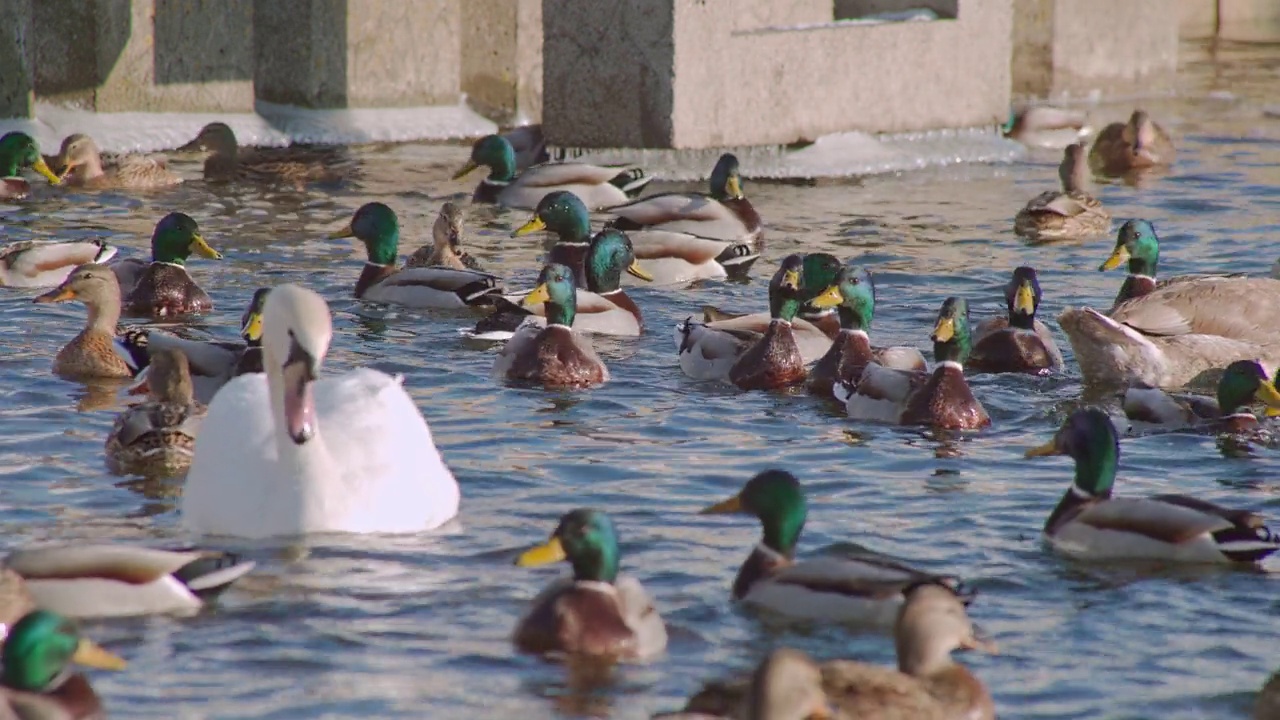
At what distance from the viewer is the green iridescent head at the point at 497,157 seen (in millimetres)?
16797

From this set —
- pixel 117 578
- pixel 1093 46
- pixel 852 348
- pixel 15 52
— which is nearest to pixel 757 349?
pixel 852 348

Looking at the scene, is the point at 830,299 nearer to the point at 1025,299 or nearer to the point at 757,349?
the point at 757,349

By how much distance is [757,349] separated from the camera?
34.7ft

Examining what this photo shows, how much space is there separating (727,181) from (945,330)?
18.3ft

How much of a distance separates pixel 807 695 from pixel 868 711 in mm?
372

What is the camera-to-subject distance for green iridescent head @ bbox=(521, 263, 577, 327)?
10852 mm

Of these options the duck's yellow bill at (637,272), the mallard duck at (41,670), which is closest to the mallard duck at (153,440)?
the mallard duck at (41,670)

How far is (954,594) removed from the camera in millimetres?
6281

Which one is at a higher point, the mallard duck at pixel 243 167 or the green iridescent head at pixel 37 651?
the mallard duck at pixel 243 167

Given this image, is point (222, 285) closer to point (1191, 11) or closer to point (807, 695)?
point (807, 695)

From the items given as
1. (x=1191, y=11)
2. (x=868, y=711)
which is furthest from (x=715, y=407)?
(x=1191, y=11)

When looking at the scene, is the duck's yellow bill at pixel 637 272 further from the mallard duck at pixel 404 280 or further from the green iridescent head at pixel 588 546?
the green iridescent head at pixel 588 546

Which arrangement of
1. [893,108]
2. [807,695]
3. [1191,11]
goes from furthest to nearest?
[1191,11] < [893,108] < [807,695]

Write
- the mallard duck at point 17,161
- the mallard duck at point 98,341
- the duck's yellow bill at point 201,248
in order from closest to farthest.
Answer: the mallard duck at point 98,341 → the duck's yellow bill at point 201,248 → the mallard duck at point 17,161
